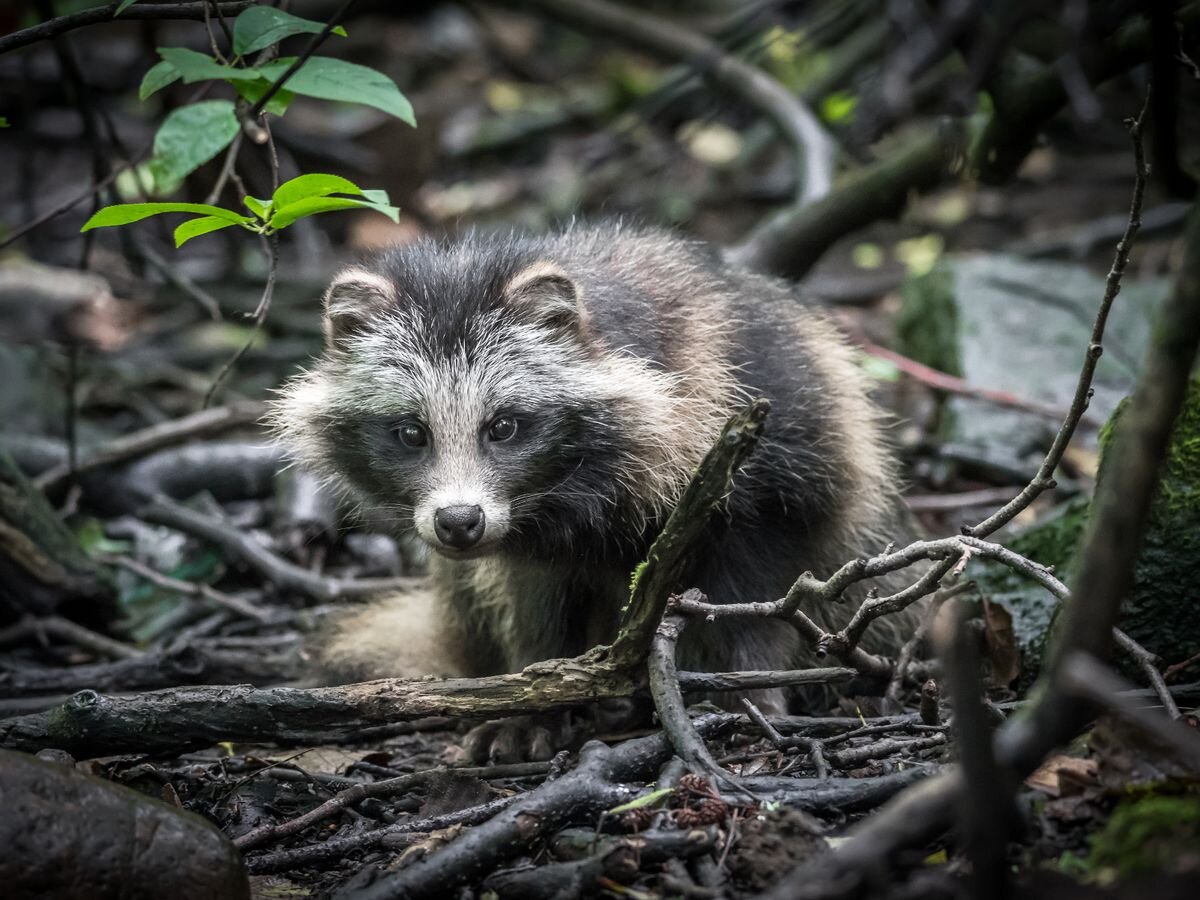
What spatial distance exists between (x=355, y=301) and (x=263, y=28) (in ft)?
3.91

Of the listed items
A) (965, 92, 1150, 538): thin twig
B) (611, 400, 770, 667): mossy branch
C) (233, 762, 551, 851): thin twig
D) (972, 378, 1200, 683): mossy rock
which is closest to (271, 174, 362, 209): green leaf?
(611, 400, 770, 667): mossy branch

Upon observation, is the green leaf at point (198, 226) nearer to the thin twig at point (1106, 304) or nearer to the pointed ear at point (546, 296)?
the pointed ear at point (546, 296)

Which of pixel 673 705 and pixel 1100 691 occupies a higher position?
pixel 1100 691

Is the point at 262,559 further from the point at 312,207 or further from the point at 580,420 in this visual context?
the point at 312,207

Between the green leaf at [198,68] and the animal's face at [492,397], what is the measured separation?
40.9 inches

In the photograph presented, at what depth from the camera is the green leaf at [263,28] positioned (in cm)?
405

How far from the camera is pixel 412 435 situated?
4867 mm

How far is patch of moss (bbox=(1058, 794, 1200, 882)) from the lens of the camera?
268 cm

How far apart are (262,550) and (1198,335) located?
5.42 meters

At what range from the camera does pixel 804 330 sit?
5.50 metres

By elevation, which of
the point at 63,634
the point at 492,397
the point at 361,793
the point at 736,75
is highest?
the point at 736,75

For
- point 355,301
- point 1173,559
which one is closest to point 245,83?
point 355,301

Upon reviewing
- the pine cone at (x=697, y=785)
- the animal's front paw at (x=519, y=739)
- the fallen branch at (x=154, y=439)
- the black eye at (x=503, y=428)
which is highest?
the black eye at (x=503, y=428)

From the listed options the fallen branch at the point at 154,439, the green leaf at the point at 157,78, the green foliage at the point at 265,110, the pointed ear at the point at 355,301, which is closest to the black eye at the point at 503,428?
the pointed ear at the point at 355,301
